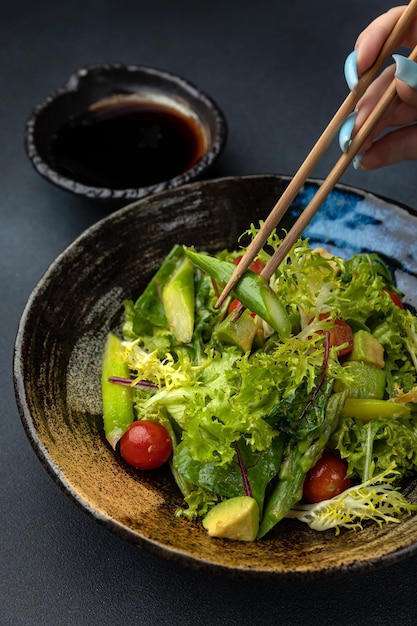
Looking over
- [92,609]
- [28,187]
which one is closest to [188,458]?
[92,609]

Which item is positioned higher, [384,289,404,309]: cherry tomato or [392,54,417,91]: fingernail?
[392,54,417,91]: fingernail

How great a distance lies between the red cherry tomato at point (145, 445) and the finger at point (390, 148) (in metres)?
1.17

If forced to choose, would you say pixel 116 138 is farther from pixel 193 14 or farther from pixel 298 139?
pixel 193 14

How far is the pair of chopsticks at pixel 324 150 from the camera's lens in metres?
1.99

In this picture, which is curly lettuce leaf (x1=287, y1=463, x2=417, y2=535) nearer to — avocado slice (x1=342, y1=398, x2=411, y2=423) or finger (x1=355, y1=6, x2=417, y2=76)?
avocado slice (x1=342, y1=398, x2=411, y2=423)

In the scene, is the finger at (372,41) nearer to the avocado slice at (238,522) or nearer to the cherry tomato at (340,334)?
the cherry tomato at (340,334)

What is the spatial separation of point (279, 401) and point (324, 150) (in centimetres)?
68

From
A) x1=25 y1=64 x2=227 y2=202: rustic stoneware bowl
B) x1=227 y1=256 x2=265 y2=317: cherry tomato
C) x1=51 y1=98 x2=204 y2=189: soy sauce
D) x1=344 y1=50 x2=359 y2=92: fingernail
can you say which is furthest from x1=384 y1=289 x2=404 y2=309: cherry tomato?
x1=51 y1=98 x2=204 y2=189: soy sauce

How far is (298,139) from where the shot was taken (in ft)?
11.4

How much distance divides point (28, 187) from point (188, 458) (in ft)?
5.87

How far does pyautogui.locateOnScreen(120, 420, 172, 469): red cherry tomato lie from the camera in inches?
80.6

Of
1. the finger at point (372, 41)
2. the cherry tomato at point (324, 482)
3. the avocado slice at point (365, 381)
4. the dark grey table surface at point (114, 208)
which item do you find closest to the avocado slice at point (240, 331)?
the avocado slice at point (365, 381)

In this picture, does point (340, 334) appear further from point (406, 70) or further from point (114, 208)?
point (114, 208)

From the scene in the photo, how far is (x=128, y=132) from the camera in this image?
3258 millimetres
